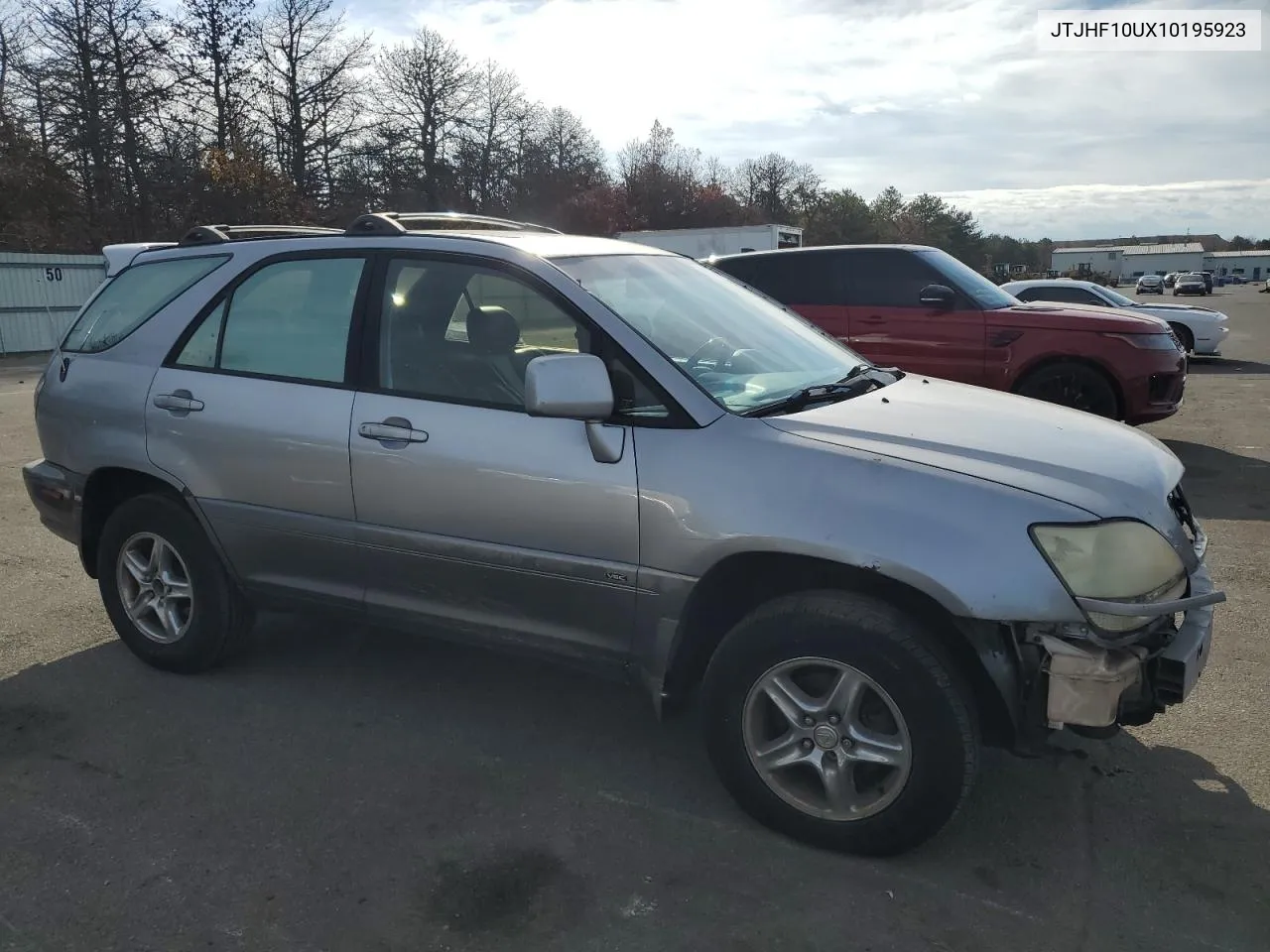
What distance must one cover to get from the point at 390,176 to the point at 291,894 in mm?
39617

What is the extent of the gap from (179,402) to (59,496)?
0.96 metres

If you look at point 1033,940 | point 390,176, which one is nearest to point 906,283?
point 1033,940

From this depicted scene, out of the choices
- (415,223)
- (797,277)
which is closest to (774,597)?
(415,223)

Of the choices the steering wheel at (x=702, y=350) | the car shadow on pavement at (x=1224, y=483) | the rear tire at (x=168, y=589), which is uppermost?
the steering wheel at (x=702, y=350)

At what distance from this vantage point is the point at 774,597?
306 centimetres

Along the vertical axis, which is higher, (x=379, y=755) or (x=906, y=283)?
(x=906, y=283)

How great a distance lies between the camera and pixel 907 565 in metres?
2.69

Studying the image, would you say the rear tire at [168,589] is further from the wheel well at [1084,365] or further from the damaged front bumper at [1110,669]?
the wheel well at [1084,365]

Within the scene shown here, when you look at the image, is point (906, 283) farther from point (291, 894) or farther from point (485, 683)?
point (291, 894)

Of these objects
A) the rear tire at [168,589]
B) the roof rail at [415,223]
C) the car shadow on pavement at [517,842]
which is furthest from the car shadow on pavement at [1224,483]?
the rear tire at [168,589]

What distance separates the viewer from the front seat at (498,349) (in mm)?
3402

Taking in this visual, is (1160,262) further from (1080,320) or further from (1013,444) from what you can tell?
(1013,444)

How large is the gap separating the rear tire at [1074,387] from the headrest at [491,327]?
6.18 metres

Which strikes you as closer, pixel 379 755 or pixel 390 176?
pixel 379 755
